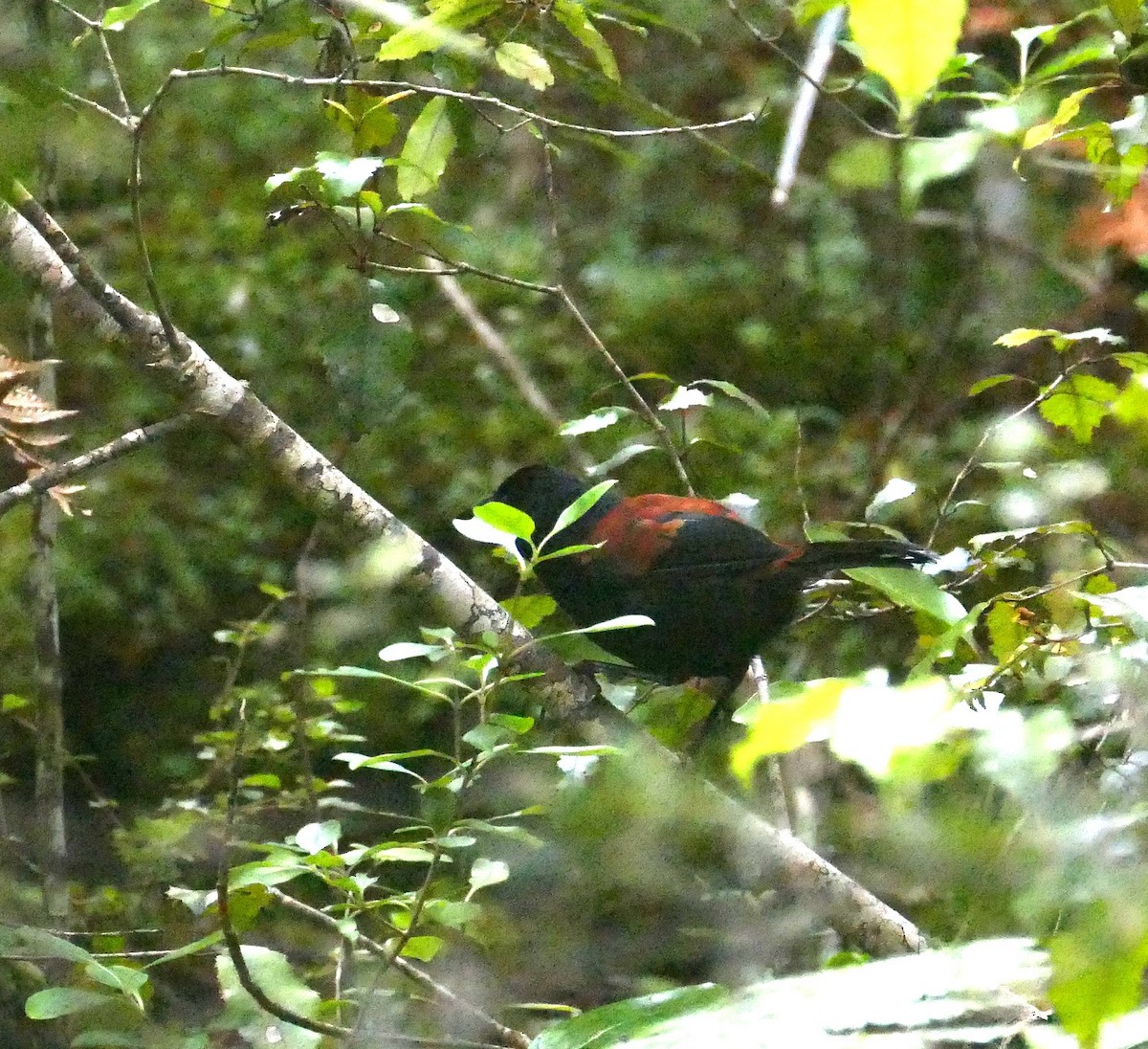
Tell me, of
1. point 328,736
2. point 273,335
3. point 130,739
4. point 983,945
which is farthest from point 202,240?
point 983,945

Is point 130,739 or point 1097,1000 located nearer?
point 1097,1000

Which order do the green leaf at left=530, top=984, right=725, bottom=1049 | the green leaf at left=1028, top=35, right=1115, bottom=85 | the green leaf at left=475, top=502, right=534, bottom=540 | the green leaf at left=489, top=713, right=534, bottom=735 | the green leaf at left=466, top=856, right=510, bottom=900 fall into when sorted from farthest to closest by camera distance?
the green leaf at left=466, top=856, right=510, bottom=900, the green leaf at left=1028, top=35, right=1115, bottom=85, the green leaf at left=489, top=713, right=534, bottom=735, the green leaf at left=475, top=502, right=534, bottom=540, the green leaf at left=530, top=984, right=725, bottom=1049

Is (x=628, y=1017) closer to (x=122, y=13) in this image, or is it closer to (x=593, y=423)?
(x=593, y=423)

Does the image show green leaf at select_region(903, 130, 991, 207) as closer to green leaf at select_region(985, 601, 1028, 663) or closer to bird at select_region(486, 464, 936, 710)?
green leaf at select_region(985, 601, 1028, 663)

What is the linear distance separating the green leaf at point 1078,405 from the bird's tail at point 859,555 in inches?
11.5

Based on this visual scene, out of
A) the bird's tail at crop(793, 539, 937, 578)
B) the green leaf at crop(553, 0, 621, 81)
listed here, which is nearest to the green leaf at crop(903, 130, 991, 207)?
the bird's tail at crop(793, 539, 937, 578)

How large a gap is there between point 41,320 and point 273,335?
5.22 feet

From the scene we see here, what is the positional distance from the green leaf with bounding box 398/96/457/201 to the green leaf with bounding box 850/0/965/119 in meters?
1.38

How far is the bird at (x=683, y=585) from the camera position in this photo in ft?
7.25

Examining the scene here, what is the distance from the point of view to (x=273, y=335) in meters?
3.92

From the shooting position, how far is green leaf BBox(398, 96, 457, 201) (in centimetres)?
181

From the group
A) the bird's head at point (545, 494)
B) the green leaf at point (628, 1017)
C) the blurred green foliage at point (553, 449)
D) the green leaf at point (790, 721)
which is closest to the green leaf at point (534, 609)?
the blurred green foliage at point (553, 449)

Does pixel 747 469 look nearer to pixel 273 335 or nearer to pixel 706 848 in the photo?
pixel 273 335

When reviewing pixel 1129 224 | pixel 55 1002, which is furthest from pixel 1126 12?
pixel 1129 224
